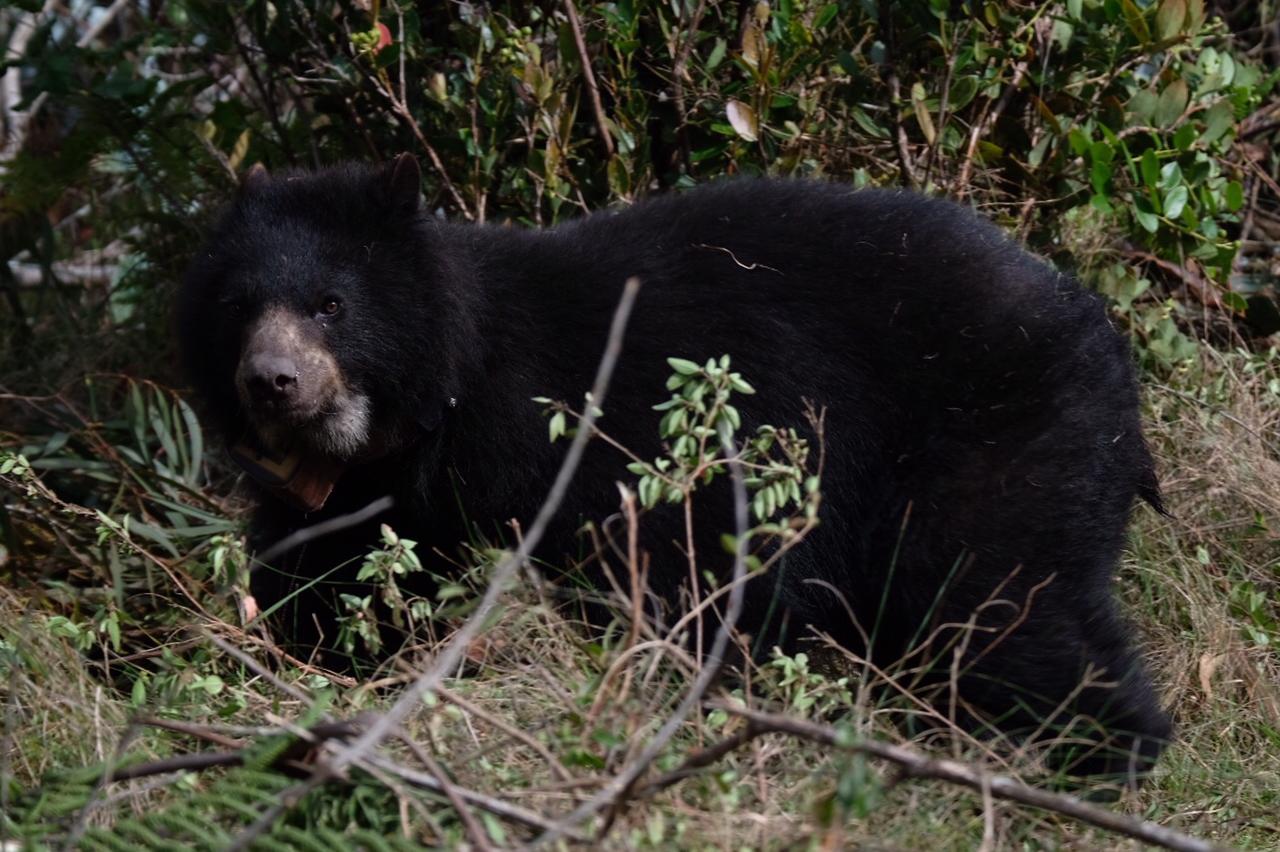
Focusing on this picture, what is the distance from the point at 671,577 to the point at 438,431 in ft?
2.61

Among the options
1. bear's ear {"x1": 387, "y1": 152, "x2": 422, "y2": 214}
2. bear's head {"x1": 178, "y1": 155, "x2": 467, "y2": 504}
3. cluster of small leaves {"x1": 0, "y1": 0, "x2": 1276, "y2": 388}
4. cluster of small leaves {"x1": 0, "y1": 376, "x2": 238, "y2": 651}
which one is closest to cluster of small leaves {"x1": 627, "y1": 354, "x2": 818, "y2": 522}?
bear's head {"x1": 178, "y1": 155, "x2": 467, "y2": 504}

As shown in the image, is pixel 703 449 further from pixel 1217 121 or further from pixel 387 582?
pixel 1217 121

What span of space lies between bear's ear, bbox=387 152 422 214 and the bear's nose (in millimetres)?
595

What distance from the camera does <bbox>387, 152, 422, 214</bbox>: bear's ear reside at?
4613mm

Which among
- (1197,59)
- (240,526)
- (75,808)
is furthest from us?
(1197,59)

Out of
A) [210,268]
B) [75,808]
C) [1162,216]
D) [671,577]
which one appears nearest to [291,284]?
[210,268]

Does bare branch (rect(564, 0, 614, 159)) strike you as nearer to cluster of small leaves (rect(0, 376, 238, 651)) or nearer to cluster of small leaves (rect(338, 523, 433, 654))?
cluster of small leaves (rect(0, 376, 238, 651))

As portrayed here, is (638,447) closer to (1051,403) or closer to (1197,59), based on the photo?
(1051,403)

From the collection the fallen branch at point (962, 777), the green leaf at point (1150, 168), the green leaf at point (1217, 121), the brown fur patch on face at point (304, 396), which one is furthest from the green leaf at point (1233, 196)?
the fallen branch at point (962, 777)

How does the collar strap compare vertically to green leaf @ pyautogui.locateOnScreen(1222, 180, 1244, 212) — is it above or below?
below

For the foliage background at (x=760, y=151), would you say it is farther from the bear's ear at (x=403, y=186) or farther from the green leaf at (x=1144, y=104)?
the bear's ear at (x=403, y=186)

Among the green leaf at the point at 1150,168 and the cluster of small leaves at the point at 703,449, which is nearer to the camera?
the cluster of small leaves at the point at 703,449

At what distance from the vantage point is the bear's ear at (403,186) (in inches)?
182

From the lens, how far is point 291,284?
14.8ft
